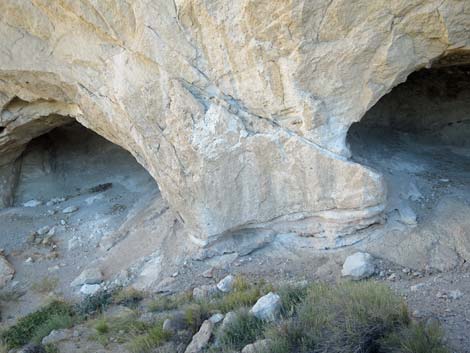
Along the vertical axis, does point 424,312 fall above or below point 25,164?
below

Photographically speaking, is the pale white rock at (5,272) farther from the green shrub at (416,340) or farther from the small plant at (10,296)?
the green shrub at (416,340)

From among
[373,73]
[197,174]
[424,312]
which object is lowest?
[424,312]

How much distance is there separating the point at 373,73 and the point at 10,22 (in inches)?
181

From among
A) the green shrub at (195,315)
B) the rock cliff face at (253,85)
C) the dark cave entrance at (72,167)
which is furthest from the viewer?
the dark cave entrance at (72,167)

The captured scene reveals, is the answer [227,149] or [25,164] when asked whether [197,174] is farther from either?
[25,164]

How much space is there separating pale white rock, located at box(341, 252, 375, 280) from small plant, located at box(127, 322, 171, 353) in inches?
78.8

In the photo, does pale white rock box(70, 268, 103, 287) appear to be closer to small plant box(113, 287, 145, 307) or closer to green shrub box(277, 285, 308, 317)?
small plant box(113, 287, 145, 307)

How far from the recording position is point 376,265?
5.32m

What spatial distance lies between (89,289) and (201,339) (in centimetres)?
306

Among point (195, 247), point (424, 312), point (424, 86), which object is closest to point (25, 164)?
point (195, 247)

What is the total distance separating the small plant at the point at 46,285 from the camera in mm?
6902

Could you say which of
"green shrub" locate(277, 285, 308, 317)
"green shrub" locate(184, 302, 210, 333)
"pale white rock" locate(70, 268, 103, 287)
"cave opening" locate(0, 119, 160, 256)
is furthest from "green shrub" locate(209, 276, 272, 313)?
"cave opening" locate(0, 119, 160, 256)

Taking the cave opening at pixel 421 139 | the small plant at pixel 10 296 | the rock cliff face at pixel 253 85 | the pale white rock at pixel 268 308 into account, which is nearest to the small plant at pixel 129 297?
the rock cliff face at pixel 253 85

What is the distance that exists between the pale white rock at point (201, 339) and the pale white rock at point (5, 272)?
14.1ft
